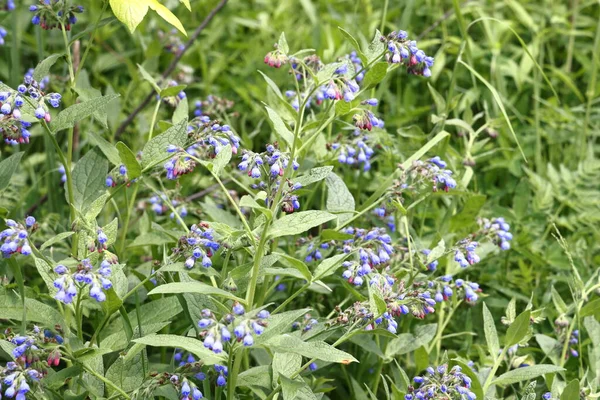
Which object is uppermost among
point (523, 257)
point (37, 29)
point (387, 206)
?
point (37, 29)

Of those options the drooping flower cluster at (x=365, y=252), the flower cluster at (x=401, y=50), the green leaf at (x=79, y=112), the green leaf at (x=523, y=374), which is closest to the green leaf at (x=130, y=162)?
the green leaf at (x=79, y=112)

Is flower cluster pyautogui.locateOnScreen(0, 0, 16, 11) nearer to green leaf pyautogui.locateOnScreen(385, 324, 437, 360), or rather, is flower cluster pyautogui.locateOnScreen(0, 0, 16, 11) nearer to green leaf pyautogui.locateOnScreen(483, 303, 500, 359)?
green leaf pyautogui.locateOnScreen(385, 324, 437, 360)

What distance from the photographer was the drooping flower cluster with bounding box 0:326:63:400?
2.02 metres

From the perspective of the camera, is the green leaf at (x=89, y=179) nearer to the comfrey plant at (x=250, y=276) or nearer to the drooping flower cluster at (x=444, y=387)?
the comfrey plant at (x=250, y=276)

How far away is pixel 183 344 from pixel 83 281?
0.27 m

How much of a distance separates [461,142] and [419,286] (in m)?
1.25

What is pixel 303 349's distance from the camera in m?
Answer: 2.05

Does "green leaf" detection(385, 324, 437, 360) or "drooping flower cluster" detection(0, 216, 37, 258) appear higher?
"drooping flower cluster" detection(0, 216, 37, 258)

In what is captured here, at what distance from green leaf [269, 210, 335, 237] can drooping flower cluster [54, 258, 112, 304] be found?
1.33ft

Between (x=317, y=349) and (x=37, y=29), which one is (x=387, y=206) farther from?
(x=37, y=29)

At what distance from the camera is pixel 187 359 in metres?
2.66

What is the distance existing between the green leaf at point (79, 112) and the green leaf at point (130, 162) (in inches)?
5.1

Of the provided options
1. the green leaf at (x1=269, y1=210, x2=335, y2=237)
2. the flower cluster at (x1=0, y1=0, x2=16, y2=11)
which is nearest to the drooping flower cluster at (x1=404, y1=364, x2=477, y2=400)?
the green leaf at (x1=269, y1=210, x2=335, y2=237)

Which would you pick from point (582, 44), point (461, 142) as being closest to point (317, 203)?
point (461, 142)
